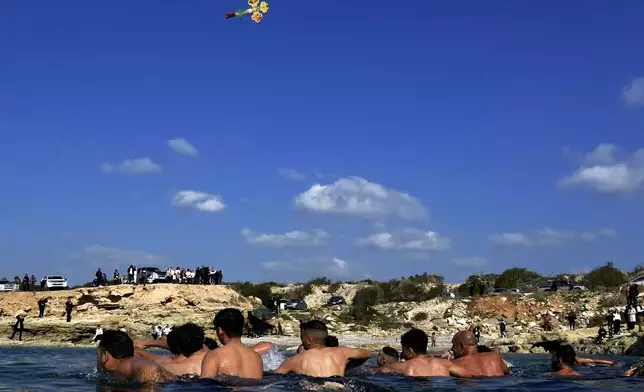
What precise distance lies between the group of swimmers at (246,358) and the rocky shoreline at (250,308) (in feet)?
69.9

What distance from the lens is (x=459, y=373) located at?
402 inches

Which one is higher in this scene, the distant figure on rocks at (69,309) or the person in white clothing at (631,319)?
the distant figure on rocks at (69,309)

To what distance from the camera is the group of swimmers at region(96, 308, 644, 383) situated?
782 centimetres

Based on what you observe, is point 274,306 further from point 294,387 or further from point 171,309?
point 294,387

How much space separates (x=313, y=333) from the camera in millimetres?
9062

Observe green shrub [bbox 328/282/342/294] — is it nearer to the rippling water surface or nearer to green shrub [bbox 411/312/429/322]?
green shrub [bbox 411/312/429/322]

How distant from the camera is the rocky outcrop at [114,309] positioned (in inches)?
1495

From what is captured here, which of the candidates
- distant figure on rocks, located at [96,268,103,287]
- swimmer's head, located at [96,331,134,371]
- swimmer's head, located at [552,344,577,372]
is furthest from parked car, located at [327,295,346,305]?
swimmer's head, located at [96,331,134,371]

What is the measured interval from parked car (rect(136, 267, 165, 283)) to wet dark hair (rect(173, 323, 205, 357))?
129 ft

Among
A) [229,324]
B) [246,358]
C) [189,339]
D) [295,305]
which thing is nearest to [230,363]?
[246,358]

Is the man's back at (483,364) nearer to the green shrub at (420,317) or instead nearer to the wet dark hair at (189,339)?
the wet dark hair at (189,339)

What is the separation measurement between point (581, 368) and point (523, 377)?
529cm

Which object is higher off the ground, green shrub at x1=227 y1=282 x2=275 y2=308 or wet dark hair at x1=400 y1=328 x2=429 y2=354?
green shrub at x1=227 y1=282 x2=275 y2=308

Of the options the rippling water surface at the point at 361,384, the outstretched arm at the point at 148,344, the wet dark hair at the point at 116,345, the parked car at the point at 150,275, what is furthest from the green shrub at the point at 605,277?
the wet dark hair at the point at 116,345
